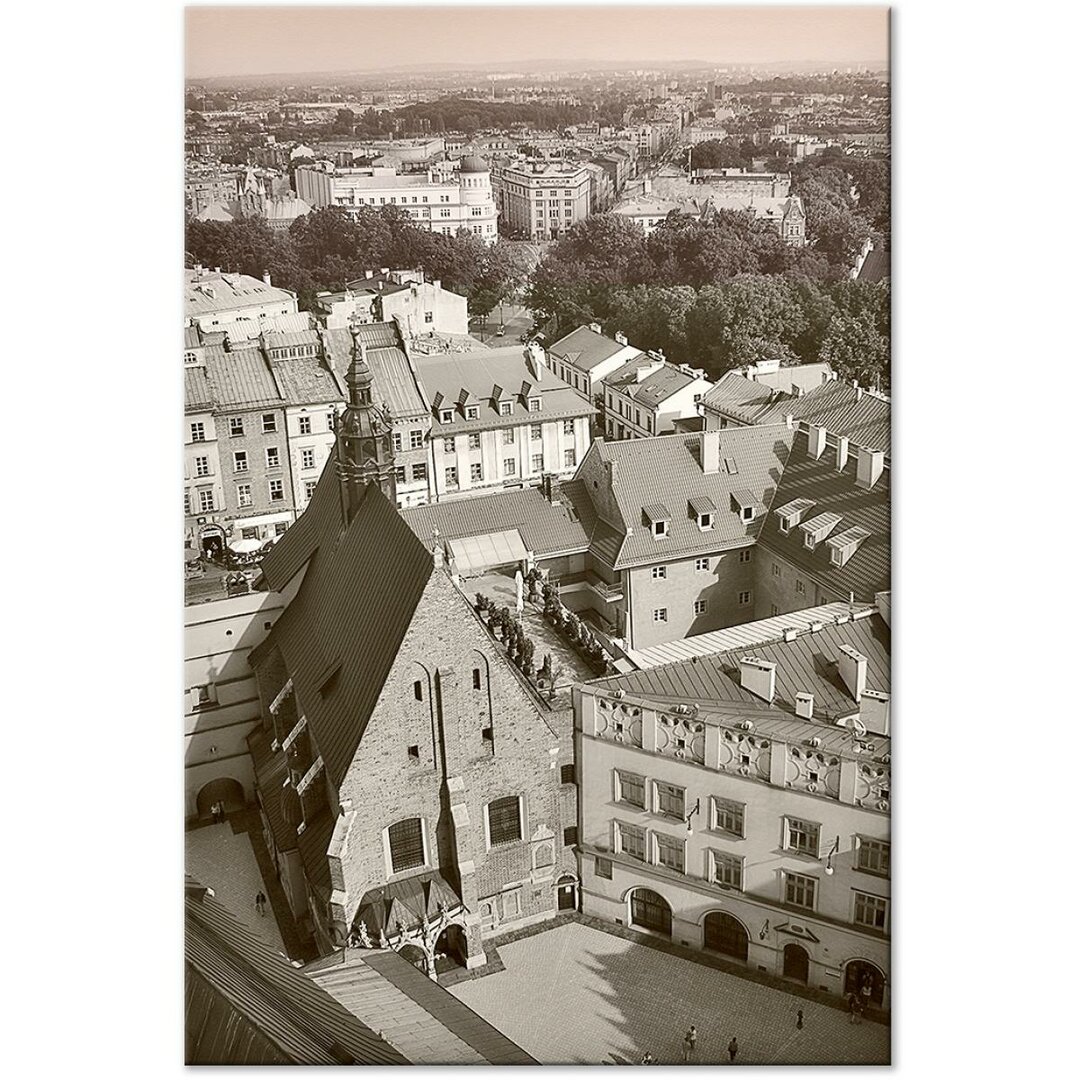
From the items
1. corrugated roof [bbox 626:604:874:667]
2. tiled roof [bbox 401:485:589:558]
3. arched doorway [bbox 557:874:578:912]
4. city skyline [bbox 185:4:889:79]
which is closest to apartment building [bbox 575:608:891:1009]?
arched doorway [bbox 557:874:578:912]

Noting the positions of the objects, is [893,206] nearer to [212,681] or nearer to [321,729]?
[321,729]

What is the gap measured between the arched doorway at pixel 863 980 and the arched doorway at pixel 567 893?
141 inches

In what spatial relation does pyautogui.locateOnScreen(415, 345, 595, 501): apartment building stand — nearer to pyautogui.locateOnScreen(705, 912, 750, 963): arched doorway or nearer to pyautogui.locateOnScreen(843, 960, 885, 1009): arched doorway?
pyautogui.locateOnScreen(705, 912, 750, 963): arched doorway

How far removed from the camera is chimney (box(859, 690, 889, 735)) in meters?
14.9

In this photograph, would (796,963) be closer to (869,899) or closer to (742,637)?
(869,899)

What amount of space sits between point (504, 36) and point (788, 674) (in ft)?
27.7

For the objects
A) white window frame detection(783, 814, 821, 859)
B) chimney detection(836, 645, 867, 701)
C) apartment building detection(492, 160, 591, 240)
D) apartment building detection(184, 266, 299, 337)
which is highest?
apartment building detection(492, 160, 591, 240)

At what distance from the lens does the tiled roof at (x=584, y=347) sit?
1744 centimetres

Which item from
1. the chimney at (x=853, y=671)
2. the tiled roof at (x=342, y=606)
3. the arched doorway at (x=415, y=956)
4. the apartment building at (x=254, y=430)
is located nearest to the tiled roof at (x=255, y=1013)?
the arched doorway at (x=415, y=956)

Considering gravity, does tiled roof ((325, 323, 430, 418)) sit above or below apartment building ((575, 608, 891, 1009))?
above

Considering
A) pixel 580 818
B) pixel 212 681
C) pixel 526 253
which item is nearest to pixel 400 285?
pixel 526 253

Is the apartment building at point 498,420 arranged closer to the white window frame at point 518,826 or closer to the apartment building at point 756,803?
the apartment building at point 756,803

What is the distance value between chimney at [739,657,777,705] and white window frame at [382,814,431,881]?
439 cm

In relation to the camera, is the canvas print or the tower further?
the tower
